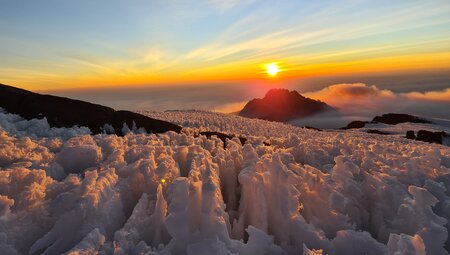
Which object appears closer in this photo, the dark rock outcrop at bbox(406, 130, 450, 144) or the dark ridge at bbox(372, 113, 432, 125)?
the dark rock outcrop at bbox(406, 130, 450, 144)

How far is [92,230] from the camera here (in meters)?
6.38

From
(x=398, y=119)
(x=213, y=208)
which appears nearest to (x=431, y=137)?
(x=398, y=119)

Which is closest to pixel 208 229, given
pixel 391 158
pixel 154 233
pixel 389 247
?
pixel 154 233

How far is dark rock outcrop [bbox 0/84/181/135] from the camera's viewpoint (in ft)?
62.1

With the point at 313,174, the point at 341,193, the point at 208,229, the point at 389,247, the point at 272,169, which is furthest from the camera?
the point at 313,174

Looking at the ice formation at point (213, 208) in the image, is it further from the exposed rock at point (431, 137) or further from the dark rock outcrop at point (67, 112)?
the exposed rock at point (431, 137)

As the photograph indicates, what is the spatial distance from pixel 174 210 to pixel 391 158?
295 inches

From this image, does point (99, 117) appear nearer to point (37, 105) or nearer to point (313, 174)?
point (37, 105)

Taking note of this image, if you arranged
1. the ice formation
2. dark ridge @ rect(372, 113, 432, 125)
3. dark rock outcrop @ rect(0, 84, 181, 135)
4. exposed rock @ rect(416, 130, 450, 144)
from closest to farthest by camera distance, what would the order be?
the ice formation < dark rock outcrop @ rect(0, 84, 181, 135) < exposed rock @ rect(416, 130, 450, 144) < dark ridge @ rect(372, 113, 432, 125)

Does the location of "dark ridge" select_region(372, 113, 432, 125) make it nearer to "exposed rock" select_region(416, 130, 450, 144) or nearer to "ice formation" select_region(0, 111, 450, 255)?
"exposed rock" select_region(416, 130, 450, 144)

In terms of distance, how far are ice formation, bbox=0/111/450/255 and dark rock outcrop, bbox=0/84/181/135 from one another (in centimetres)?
894

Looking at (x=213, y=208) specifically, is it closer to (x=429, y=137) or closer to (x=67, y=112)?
(x=67, y=112)

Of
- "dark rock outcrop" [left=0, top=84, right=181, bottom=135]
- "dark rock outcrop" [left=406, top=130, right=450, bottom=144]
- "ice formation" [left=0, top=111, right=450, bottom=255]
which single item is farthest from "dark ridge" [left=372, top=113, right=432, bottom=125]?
"ice formation" [left=0, top=111, right=450, bottom=255]

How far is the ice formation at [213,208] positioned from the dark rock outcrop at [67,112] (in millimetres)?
8944
